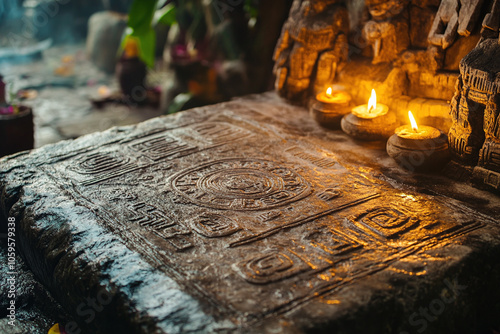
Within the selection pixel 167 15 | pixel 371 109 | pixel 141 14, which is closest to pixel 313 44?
pixel 371 109

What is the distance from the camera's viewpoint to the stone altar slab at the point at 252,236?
2004 mm

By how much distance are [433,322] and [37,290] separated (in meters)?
2.17

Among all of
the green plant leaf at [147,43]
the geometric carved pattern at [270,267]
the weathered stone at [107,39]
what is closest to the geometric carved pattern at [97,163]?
the geometric carved pattern at [270,267]

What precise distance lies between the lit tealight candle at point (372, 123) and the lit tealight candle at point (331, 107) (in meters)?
Answer: 0.20

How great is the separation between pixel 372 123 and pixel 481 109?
0.76 meters

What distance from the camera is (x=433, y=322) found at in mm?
2133

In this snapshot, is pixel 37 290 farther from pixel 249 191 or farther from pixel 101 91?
pixel 101 91

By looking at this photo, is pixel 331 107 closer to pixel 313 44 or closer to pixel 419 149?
pixel 313 44

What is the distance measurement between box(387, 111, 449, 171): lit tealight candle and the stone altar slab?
0.32 feet

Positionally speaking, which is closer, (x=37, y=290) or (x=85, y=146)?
(x=37, y=290)

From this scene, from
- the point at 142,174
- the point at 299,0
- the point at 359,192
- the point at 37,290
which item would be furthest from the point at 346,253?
the point at 299,0

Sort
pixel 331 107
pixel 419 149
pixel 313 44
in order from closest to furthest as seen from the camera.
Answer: pixel 419 149 < pixel 331 107 < pixel 313 44

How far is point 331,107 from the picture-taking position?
3.68 m

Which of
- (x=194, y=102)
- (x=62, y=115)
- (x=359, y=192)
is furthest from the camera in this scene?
(x=62, y=115)
